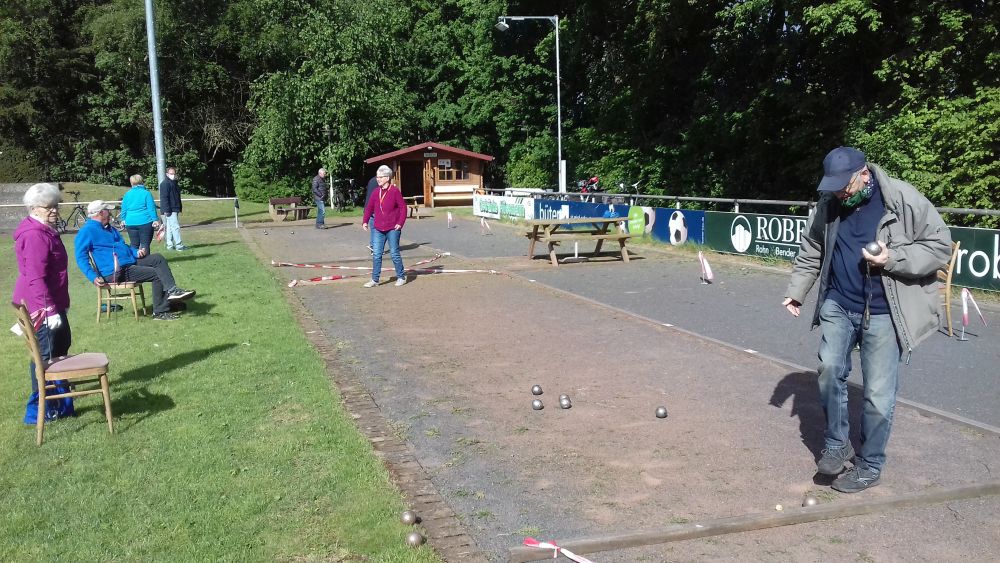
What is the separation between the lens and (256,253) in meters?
19.6

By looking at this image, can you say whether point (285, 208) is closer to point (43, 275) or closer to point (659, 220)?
point (659, 220)

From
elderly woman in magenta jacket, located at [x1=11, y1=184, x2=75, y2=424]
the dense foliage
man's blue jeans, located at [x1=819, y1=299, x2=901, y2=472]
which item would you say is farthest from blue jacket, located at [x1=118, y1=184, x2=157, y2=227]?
the dense foliage

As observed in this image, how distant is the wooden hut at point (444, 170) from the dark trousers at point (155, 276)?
2982 cm

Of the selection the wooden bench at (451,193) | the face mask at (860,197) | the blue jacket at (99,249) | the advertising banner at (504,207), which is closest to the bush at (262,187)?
the wooden bench at (451,193)

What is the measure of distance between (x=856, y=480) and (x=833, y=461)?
6.0 inches

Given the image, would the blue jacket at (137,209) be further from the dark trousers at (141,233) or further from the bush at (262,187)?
the bush at (262,187)

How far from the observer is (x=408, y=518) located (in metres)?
4.33

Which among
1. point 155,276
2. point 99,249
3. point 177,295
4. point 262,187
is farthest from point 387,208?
point 262,187

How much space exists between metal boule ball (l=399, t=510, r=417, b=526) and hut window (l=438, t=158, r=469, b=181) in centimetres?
3735

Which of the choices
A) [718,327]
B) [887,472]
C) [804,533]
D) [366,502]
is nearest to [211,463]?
[366,502]

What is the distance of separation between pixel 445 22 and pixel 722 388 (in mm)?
44878

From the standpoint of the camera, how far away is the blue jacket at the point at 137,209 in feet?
48.6

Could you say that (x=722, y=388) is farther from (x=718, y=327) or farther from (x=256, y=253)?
(x=256, y=253)

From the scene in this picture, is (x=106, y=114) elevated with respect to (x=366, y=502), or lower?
elevated
